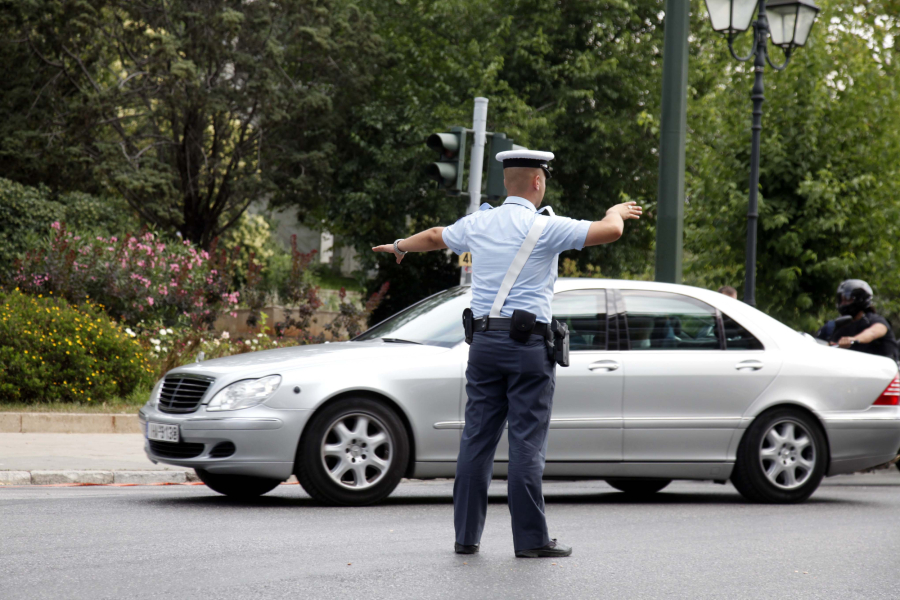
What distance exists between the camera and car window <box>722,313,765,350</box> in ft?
28.1

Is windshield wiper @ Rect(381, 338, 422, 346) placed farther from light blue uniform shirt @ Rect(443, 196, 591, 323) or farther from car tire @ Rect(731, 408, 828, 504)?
light blue uniform shirt @ Rect(443, 196, 591, 323)

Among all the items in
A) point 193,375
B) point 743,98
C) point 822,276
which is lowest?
point 193,375

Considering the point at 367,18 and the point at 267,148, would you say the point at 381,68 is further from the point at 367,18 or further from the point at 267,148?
the point at 267,148

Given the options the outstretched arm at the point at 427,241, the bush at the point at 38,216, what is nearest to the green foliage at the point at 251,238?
the bush at the point at 38,216

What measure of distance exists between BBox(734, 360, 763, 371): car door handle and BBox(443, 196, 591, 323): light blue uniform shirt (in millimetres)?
3358

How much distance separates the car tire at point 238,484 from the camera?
7945 mm

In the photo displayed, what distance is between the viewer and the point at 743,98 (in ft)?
52.2

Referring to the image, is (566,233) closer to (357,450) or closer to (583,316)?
(357,450)

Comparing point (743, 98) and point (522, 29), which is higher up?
point (522, 29)

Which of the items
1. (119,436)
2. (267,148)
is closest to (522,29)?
(267,148)

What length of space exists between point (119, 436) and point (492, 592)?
305 inches

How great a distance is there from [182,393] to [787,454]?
13.7 feet

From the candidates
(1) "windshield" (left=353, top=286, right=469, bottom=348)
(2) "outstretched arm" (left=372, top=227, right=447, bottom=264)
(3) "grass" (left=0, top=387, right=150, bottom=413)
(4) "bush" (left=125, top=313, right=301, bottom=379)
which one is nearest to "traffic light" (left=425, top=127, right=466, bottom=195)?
(4) "bush" (left=125, top=313, right=301, bottom=379)

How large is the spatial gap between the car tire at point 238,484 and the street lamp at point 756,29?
660cm
